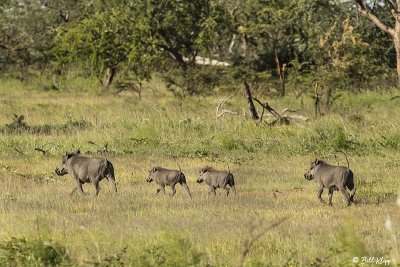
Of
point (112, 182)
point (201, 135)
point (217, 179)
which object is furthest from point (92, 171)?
point (201, 135)

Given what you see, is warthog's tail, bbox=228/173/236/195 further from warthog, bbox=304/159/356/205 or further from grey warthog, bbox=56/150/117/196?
grey warthog, bbox=56/150/117/196

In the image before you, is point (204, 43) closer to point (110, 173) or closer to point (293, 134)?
point (293, 134)

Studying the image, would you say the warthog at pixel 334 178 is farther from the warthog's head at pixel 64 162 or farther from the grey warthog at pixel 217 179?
the warthog's head at pixel 64 162

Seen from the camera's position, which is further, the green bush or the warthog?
the warthog

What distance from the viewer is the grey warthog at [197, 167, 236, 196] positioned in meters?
12.2

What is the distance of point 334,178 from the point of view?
1129 centimetres

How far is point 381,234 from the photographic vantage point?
9.16 meters

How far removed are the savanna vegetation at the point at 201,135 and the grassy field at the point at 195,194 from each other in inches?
1.6

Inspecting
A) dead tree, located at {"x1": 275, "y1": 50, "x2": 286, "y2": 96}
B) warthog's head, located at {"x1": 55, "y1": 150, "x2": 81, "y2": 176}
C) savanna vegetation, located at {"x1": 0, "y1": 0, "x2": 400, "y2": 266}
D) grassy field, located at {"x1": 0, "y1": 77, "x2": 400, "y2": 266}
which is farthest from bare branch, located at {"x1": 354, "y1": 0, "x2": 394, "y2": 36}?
warthog's head, located at {"x1": 55, "y1": 150, "x2": 81, "y2": 176}

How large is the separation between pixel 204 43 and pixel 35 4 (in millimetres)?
21448

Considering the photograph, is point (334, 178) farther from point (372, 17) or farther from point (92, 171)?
point (372, 17)

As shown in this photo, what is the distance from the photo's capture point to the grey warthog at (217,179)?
12.2 m

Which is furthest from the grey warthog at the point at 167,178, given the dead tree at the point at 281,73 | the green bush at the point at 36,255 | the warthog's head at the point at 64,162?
the dead tree at the point at 281,73

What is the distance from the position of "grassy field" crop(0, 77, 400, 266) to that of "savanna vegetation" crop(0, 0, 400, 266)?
1.6 inches
